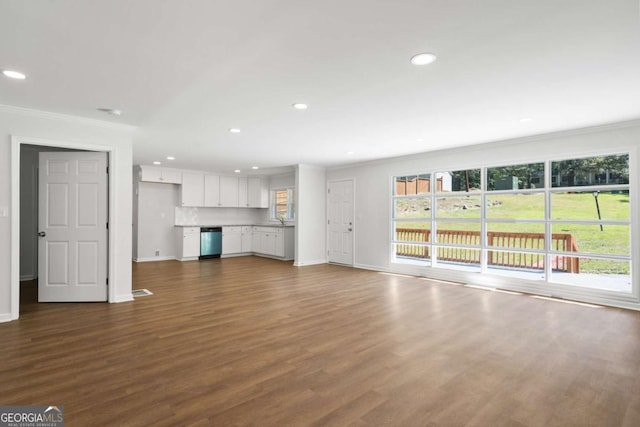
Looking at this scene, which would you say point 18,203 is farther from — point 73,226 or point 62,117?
point 62,117

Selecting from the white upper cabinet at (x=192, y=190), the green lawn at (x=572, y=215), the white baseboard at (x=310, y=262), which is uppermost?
the white upper cabinet at (x=192, y=190)

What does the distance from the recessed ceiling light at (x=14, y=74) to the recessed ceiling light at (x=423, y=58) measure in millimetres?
3339

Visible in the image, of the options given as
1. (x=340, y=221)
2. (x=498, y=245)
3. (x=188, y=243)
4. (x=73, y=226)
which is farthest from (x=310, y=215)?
(x=73, y=226)

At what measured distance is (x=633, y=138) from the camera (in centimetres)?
446

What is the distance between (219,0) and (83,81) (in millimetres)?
2011

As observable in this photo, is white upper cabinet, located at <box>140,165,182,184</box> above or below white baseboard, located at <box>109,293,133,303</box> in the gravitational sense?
above

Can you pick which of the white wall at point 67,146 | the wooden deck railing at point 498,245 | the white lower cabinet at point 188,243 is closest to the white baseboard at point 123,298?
the white wall at point 67,146

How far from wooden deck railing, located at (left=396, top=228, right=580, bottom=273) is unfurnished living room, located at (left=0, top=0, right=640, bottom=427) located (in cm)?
4

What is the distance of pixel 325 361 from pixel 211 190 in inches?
306

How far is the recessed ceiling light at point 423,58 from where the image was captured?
102 inches

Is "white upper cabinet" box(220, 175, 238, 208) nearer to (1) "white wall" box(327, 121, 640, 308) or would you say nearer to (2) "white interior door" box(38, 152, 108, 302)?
(1) "white wall" box(327, 121, 640, 308)

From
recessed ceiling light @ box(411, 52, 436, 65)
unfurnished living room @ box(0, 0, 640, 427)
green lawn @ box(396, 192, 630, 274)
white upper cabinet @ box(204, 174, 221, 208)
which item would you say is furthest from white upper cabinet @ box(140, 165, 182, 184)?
recessed ceiling light @ box(411, 52, 436, 65)

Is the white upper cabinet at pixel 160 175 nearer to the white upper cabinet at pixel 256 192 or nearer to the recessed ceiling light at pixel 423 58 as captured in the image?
the white upper cabinet at pixel 256 192

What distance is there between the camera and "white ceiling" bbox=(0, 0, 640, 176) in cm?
205
